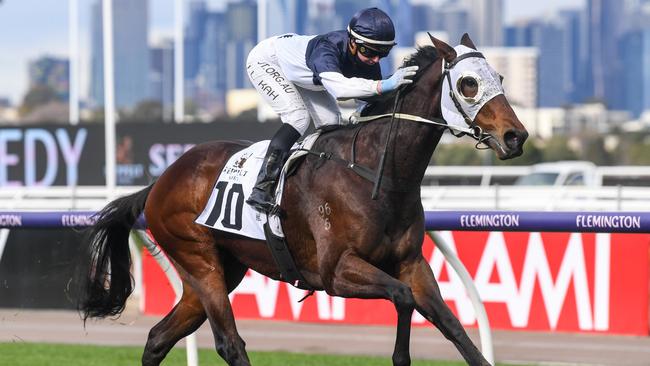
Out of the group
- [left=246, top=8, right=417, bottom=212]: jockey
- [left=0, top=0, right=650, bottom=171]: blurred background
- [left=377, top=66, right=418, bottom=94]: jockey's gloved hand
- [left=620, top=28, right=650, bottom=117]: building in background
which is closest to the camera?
[left=377, top=66, right=418, bottom=94]: jockey's gloved hand

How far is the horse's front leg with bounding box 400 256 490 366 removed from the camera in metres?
5.63

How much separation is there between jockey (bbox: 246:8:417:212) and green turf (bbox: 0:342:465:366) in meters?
2.58

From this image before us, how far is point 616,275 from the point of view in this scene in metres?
10.1

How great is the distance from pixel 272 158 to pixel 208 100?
152 metres

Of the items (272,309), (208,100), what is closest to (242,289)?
(272,309)

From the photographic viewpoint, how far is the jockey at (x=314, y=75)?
5.93 m

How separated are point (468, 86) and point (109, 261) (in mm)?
2524

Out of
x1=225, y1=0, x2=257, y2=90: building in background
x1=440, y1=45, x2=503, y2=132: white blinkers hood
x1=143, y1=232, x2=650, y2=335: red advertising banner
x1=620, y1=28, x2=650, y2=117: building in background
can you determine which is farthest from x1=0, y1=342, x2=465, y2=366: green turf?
x1=620, y1=28, x2=650, y2=117: building in background

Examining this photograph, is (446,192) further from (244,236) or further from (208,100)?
(208,100)

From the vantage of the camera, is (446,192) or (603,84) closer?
(446,192)

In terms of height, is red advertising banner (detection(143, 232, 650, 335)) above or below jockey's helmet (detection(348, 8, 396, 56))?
below

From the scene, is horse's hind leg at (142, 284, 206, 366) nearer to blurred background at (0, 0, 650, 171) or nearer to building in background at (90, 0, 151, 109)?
blurred background at (0, 0, 650, 171)

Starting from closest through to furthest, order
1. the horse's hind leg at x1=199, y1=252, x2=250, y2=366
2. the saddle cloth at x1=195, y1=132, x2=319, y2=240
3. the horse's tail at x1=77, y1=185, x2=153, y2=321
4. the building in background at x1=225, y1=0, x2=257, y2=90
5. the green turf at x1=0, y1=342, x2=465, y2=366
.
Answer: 1. the saddle cloth at x1=195, y1=132, x2=319, y2=240
2. the horse's hind leg at x1=199, y1=252, x2=250, y2=366
3. the horse's tail at x1=77, y1=185, x2=153, y2=321
4. the green turf at x1=0, y1=342, x2=465, y2=366
5. the building in background at x1=225, y1=0, x2=257, y2=90

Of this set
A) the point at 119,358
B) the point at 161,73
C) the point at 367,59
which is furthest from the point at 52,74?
the point at 367,59
